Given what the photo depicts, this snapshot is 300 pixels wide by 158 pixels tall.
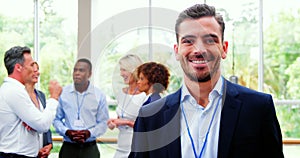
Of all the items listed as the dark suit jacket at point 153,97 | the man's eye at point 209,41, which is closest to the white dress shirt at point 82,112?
the dark suit jacket at point 153,97

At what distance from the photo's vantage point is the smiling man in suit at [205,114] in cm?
155

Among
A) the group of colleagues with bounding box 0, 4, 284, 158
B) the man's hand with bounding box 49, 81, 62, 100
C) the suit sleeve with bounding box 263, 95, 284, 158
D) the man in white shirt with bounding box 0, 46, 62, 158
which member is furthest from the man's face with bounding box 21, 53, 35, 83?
the suit sleeve with bounding box 263, 95, 284, 158

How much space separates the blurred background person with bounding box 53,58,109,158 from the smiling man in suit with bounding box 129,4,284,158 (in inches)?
98.7

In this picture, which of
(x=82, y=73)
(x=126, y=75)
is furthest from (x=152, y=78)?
(x=82, y=73)

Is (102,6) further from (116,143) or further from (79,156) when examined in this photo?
(116,143)

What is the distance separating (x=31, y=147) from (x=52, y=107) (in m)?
0.34

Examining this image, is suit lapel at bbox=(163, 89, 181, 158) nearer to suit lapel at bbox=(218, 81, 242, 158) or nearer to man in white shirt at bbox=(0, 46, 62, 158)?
suit lapel at bbox=(218, 81, 242, 158)

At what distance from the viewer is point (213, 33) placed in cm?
160

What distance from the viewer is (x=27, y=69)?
3.58m

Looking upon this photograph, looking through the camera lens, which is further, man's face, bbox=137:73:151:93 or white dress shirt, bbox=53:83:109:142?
white dress shirt, bbox=53:83:109:142

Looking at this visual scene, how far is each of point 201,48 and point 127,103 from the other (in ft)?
6.14

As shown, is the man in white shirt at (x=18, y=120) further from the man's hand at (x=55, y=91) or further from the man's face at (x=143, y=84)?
the man's face at (x=143, y=84)

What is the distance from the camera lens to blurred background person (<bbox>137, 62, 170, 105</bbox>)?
127 inches

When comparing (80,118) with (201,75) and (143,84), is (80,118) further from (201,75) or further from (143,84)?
(201,75)
